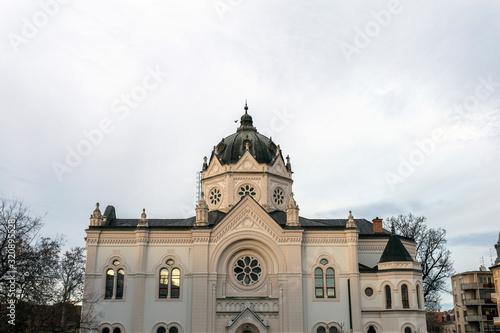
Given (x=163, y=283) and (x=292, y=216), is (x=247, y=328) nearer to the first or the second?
(x=163, y=283)

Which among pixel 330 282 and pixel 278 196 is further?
pixel 278 196

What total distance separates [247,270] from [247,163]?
11.4 meters

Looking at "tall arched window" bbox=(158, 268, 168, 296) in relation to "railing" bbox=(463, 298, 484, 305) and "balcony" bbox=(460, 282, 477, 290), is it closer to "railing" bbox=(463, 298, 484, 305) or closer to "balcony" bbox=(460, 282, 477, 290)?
"balcony" bbox=(460, 282, 477, 290)

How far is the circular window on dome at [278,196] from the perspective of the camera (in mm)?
49078

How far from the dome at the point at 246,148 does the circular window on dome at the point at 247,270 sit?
10890mm

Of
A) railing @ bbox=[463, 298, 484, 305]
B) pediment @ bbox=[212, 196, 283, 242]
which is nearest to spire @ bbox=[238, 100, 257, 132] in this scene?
pediment @ bbox=[212, 196, 283, 242]

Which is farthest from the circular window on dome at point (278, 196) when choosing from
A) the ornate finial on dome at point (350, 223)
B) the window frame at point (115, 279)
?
the window frame at point (115, 279)

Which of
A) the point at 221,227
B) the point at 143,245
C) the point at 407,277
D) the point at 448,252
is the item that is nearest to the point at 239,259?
the point at 221,227

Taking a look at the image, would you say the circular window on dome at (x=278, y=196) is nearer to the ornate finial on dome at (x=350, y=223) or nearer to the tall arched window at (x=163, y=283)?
the ornate finial on dome at (x=350, y=223)

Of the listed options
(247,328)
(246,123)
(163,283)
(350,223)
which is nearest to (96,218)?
(163,283)

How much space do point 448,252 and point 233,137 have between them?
25.9 metres

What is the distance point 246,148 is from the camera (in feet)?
163

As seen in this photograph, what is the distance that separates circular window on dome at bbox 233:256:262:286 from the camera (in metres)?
42.7

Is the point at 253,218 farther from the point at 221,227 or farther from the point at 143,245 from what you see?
the point at 143,245
